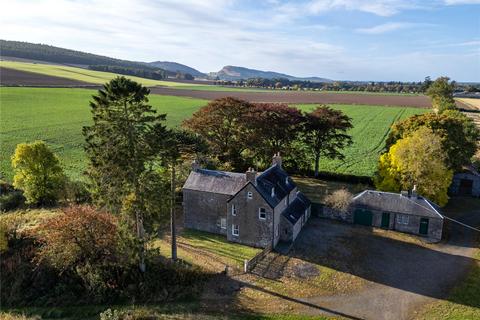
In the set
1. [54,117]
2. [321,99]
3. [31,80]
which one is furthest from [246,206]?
[31,80]

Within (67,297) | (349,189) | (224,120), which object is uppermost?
(224,120)

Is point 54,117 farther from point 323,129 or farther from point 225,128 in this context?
point 323,129

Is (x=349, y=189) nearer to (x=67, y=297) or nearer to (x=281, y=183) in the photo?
(x=281, y=183)

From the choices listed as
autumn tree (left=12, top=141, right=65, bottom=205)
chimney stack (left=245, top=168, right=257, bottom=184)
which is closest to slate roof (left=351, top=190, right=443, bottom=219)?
chimney stack (left=245, top=168, right=257, bottom=184)

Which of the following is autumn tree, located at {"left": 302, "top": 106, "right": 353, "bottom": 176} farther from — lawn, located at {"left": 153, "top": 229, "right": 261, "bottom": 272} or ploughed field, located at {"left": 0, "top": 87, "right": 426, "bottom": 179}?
lawn, located at {"left": 153, "top": 229, "right": 261, "bottom": 272}

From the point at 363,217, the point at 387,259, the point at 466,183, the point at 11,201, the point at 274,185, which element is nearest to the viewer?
the point at 387,259

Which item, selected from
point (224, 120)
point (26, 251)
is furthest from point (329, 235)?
point (26, 251)

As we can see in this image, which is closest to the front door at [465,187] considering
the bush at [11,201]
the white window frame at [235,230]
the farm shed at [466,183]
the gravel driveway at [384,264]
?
the farm shed at [466,183]

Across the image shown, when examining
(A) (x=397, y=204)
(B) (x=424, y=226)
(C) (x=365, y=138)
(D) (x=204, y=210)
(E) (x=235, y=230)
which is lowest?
(E) (x=235, y=230)
